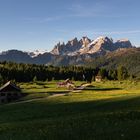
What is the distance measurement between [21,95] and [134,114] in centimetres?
9250

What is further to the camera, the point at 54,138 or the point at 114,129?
the point at 114,129

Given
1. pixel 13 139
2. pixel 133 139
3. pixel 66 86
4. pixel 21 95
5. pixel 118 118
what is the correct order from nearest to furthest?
pixel 133 139, pixel 13 139, pixel 118 118, pixel 21 95, pixel 66 86

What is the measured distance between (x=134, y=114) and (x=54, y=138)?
13231mm

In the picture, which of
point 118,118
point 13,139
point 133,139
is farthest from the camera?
point 118,118

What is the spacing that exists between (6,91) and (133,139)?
10767 centimetres

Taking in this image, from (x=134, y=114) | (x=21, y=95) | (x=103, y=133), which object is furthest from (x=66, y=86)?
(x=103, y=133)

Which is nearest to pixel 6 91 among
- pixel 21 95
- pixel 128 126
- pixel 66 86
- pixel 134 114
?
pixel 21 95

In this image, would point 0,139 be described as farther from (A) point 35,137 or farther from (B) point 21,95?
(B) point 21,95

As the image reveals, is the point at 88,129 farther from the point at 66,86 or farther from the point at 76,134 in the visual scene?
the point at 66,86

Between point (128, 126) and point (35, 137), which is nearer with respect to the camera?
point (35, 137)

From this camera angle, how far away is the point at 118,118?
31906 mm

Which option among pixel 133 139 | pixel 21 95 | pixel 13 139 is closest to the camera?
pixel 133 139

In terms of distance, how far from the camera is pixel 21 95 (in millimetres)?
123688

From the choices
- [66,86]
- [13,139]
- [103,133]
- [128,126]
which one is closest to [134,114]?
[128,126]
